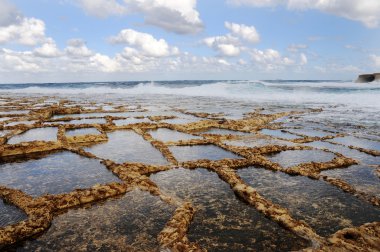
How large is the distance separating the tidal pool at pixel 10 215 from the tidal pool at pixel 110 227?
0.55 m

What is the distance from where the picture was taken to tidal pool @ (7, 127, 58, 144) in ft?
31.8

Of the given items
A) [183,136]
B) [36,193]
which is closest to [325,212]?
[36,193]

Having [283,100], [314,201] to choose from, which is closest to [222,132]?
[314,201]

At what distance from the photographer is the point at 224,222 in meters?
4.28

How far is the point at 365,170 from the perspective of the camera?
22.4 feet

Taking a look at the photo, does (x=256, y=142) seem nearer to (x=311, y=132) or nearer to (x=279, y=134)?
(x=279, y=134)

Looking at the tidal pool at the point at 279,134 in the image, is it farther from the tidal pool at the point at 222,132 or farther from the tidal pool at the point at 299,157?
the tidal pool at the point at 299,157

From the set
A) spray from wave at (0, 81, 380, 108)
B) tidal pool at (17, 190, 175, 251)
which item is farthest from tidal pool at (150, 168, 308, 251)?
spray from wave at (0, 81, 380, 108)

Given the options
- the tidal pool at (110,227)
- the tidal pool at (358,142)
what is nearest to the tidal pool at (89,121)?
the tidal pool at (110,227)

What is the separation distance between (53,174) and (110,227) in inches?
112

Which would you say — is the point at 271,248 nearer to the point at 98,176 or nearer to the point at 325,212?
the point at 325,212

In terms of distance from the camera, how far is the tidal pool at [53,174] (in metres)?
5.54

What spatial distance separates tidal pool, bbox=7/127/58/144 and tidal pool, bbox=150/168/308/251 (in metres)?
5.89

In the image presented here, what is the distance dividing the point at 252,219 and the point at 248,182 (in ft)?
5.23
